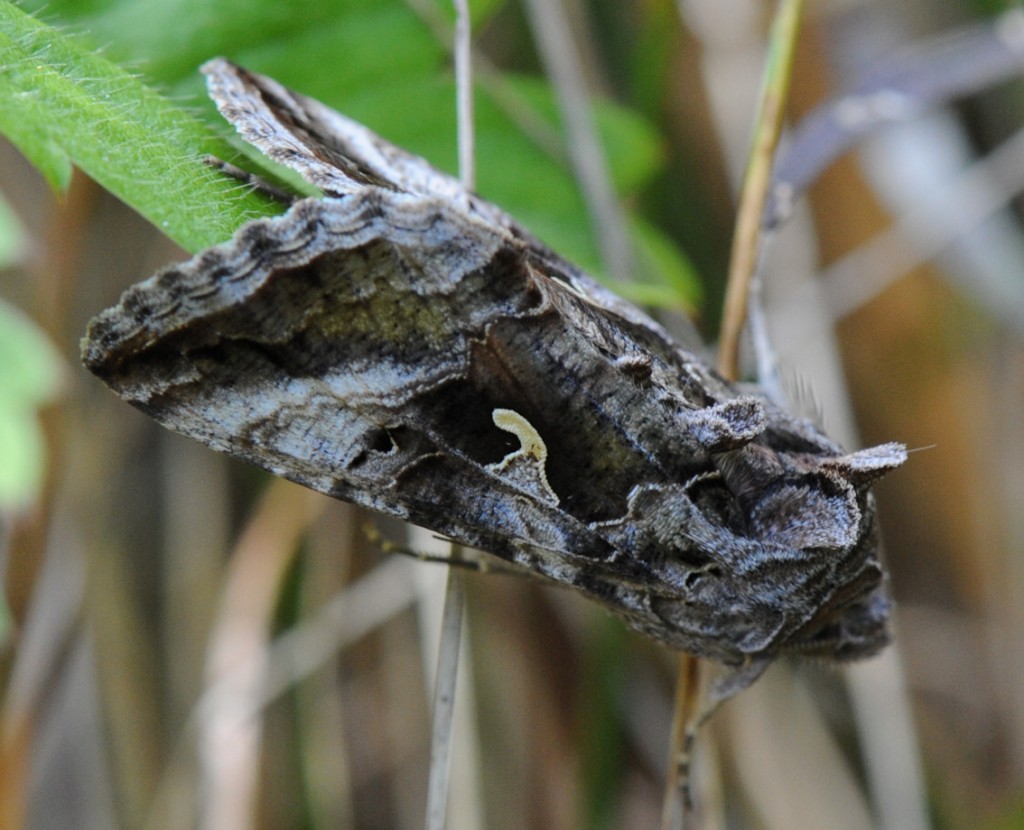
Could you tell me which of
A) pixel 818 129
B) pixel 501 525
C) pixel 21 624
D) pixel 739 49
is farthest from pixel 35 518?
pixel 739 49

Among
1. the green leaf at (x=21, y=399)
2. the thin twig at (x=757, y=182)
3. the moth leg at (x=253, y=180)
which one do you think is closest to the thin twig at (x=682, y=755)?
the thin twig at (x=757, y=182)

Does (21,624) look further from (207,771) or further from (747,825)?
(747,825)

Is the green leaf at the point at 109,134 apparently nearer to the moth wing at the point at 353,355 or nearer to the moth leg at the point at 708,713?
the moth wing at the point at 353,355

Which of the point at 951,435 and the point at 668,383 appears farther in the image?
the point at 951,435

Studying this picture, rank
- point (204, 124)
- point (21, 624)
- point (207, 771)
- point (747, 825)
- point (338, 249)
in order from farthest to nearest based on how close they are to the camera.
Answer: point (747, 825) → point (207, 771) → point (21, 624) → point (204, 124) → point (338, 249)

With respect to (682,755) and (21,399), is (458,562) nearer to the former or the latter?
(682,755)

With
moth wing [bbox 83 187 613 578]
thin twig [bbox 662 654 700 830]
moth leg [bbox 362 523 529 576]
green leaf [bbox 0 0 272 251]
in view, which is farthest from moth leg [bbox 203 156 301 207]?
thin twig [bbox 662 654 700 830]
